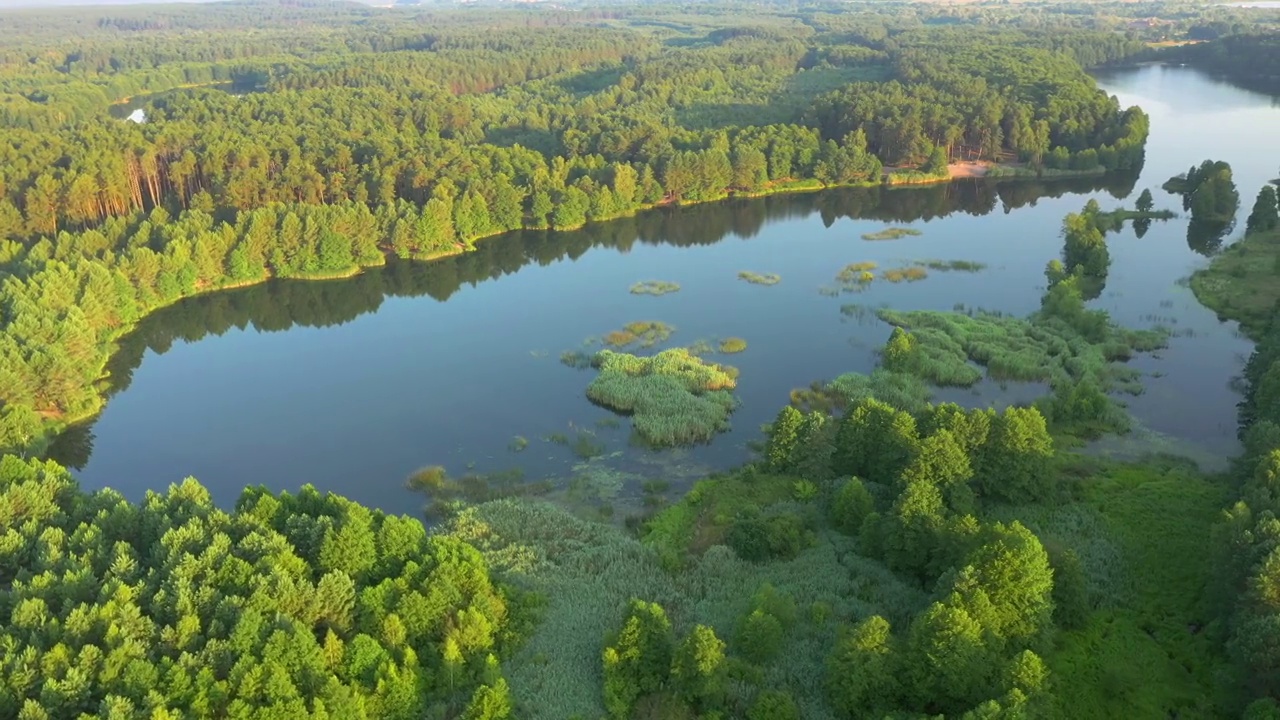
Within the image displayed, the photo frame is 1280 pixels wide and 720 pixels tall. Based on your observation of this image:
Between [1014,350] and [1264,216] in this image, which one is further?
[1264,216]

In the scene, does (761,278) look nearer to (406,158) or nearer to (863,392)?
(863,392)

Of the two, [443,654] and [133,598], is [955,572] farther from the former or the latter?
[133,598]

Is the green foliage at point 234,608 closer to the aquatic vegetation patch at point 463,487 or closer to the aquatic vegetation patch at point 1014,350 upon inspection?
the aquatic vegetation patch at point 463,487

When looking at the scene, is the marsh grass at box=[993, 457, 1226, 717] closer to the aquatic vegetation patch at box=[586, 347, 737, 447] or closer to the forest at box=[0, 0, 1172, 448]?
the aquatic vegetation patch at box=[586, 347, 737, 447]

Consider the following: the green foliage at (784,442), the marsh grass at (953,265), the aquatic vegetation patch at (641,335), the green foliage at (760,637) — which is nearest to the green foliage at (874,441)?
the green foliage at (784,442)

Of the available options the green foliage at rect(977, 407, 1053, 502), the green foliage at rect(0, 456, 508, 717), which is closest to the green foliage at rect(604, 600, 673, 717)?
the green foliage at rect(0, 456, 508, 717)

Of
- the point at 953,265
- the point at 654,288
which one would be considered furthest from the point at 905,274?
the point at 654,288

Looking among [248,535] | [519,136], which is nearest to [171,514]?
[248,535]
